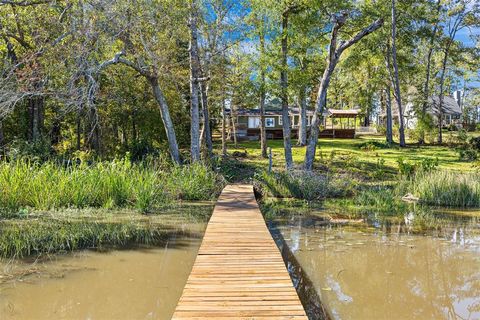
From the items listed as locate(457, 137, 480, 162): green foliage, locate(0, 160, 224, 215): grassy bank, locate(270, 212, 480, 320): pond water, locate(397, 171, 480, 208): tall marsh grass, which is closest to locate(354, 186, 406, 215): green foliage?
locate(397, 171, 480, 208): tall marsh grass

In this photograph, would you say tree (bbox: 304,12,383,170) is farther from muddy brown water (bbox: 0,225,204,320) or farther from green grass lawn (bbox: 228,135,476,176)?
muddy brown water (bbox: 0,225,204,320)

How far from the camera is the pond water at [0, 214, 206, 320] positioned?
412 cm

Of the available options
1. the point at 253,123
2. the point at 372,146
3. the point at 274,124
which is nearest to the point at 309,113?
the point at 274,124

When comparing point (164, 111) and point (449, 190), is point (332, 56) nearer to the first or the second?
point (449, 190)

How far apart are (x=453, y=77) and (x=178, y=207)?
33523 mm

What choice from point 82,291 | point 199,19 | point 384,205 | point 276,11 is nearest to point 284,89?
point 276,11

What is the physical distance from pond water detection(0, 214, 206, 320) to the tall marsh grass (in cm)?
717

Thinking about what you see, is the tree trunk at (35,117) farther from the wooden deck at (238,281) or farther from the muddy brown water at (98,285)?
the wooden deck at (238,281)

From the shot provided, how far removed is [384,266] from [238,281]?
2493mm

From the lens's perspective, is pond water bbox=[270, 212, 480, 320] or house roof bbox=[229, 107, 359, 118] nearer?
pond water bbox=[270, 212, 480, 320]

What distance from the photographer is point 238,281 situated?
4168 millimetres

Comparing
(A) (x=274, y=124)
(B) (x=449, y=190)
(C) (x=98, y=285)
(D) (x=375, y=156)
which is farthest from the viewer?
(A) (x=274, y=124)

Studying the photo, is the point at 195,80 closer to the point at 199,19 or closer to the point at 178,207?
the point at 199,19

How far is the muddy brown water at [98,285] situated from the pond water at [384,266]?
4.99 ft
